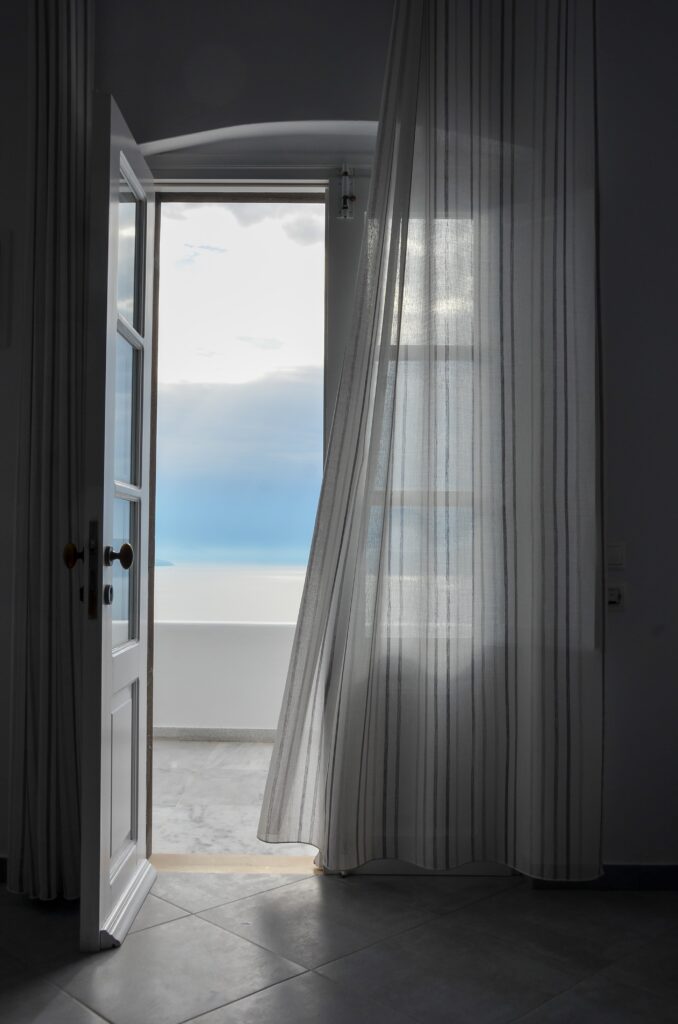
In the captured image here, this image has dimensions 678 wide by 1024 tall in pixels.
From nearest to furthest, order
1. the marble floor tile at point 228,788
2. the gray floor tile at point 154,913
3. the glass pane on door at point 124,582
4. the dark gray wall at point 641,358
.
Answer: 1. the gray floor tile at point 154,913
2. the glass pane on door at point 124,582
3. the dark gray wall at point 641,358
4. the marble floor tile at point 228,788

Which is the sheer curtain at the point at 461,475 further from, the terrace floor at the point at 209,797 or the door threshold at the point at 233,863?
the terrace floor at the point at 209,797

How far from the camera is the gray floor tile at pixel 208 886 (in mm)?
2301

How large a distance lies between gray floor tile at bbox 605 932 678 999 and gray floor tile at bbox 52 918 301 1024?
757mm

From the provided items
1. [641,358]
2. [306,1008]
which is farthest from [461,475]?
[306,1008]

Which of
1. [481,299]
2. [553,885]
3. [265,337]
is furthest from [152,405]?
[265,337]

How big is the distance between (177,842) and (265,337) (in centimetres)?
503

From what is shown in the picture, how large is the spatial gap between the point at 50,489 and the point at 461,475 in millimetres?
1180

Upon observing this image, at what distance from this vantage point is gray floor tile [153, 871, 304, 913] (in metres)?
2.30

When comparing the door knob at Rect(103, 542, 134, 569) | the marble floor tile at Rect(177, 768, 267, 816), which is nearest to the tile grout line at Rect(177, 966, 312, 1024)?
the door knob at Rect(103, 542, 134, 569)

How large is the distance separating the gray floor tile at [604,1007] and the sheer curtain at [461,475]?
547mm

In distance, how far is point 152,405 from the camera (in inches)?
105

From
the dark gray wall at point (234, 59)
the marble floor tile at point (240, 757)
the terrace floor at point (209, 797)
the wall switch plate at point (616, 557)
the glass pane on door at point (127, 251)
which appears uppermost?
the dark gray wall at point (234, 59)

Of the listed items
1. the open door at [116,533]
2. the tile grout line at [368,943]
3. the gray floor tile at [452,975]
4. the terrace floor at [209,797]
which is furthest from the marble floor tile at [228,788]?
the gray floor tile at [452,975]

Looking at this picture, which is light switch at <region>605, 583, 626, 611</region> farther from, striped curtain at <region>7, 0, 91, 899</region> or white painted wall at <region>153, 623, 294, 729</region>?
white painted wall at <region>153, 623, 294, 729</region>
